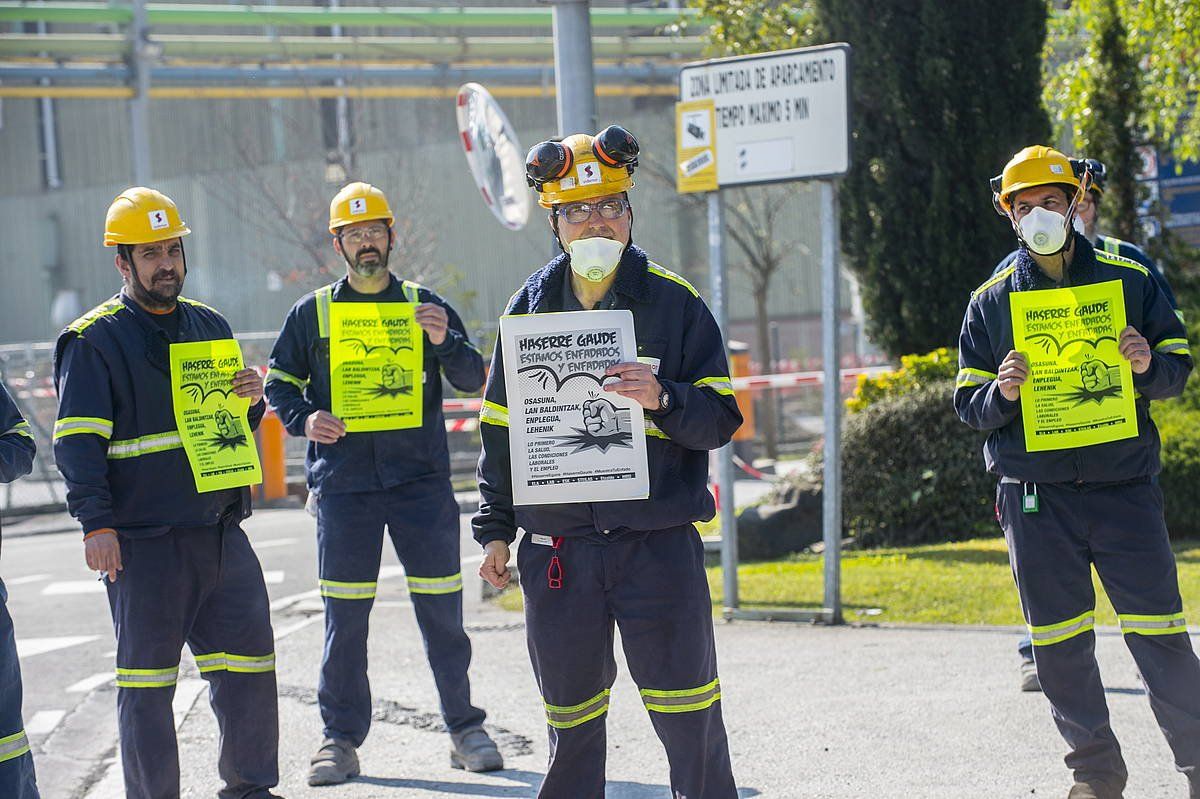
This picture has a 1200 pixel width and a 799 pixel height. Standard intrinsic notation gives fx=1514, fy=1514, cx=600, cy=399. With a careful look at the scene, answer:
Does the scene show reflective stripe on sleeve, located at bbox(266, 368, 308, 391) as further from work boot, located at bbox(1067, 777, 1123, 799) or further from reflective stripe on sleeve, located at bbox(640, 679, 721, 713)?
work boot, located at bbox(1067, 777, 1123, 799)

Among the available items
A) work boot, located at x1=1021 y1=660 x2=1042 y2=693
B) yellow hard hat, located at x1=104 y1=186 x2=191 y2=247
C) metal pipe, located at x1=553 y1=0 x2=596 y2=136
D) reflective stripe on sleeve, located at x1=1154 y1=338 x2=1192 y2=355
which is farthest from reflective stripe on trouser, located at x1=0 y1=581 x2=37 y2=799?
metal pipe, located at x1=553 y1=0 x2=596 y2=136

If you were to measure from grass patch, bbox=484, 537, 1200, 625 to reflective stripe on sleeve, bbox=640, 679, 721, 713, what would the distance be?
441cm

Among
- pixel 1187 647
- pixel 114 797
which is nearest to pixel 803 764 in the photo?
pixel 1187 647

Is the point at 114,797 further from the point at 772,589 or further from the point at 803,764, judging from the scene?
the point at 772,589

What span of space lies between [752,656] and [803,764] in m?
2.02

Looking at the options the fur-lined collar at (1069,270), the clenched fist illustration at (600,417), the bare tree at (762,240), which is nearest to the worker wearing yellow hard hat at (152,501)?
the clenched fist illustration at (600,417)

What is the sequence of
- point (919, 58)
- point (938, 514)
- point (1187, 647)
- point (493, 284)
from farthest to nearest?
1. point (493, 284)
2. point (919, 58)
3. point (938, 514)
4. point (1187, 647)

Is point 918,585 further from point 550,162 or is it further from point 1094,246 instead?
point 550,162

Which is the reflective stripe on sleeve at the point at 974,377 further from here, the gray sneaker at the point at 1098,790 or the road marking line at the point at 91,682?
the road marking line at the point at 91,682

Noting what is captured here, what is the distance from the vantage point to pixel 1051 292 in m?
5.00

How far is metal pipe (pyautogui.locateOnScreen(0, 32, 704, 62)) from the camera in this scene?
26.4 meters

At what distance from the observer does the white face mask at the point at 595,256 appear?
13.5 feet

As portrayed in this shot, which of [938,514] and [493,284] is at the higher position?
[493,284]

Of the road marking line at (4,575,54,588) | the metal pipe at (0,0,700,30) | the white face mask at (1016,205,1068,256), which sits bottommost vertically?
the road marking line at (4,575,54,588)
